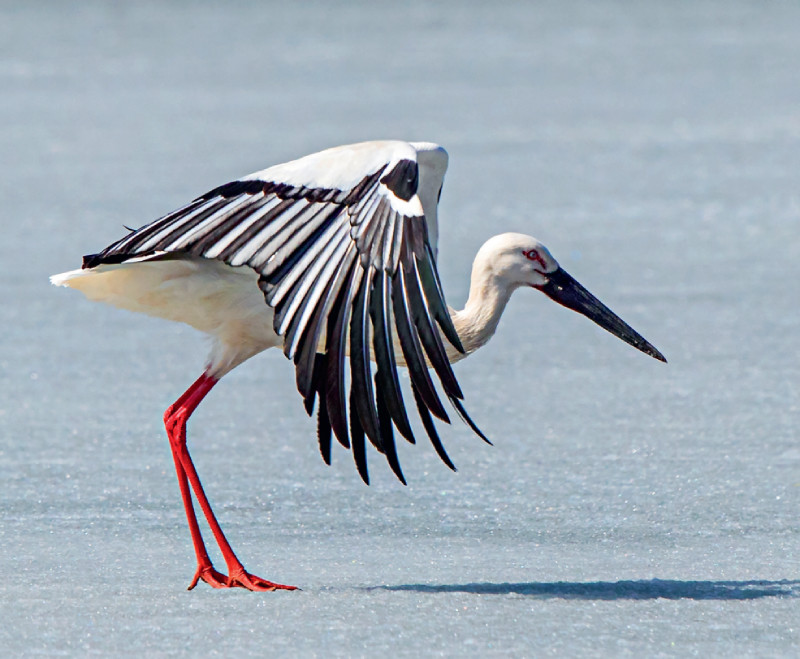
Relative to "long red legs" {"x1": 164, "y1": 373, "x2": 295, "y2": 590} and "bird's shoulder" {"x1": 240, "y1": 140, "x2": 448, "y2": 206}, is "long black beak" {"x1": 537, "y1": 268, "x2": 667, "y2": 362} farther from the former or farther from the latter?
"long red legs" {"x1": 164, "y1": 373, "x2": 295, "y2": 590}

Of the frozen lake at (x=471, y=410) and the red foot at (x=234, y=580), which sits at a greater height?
the frozen lake at (x=471, y=410)

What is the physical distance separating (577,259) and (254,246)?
488 cm

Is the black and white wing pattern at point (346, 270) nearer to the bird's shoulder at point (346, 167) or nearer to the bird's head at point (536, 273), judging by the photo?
the bird's shoulder at point (346, 167)

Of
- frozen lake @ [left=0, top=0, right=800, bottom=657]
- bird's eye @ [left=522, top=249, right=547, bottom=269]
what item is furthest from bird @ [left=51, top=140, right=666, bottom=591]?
frozen lake @ [left=0, top=0, right=800, bottom=657]

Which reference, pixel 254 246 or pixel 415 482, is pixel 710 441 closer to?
pixel 415 482

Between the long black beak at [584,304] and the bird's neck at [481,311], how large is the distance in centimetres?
21

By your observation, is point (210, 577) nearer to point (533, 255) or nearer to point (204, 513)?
point (204, 513)

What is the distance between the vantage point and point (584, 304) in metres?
4.69

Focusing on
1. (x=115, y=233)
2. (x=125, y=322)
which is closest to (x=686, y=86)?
(x=115, y=233)

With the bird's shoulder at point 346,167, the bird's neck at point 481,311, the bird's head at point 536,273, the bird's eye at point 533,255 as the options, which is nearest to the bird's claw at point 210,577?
the bird's neck at point 481,311

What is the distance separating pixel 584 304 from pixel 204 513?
1.36 meters

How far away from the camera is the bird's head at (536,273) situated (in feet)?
14.8

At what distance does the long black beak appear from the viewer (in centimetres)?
466

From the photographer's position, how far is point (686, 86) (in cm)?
1440
